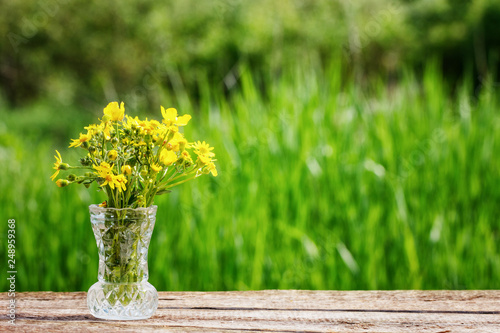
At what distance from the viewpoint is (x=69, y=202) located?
2215 millimetres

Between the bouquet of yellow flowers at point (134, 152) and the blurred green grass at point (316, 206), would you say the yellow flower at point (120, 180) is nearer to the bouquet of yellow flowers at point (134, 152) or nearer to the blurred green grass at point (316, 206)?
the bouquet of yellow flowers at point (134, 152)

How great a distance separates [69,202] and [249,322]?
4.93 ft

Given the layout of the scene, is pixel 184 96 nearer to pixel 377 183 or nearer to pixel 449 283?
pixel 377 183

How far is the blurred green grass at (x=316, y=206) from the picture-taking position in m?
1.93

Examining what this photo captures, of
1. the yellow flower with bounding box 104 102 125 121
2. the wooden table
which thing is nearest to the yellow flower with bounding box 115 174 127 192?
the yellow flower with bounding box 104 102 125 121

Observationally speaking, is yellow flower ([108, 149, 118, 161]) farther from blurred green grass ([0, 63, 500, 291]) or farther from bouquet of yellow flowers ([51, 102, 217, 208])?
blurred green grass ([0, 63, 500, 291])

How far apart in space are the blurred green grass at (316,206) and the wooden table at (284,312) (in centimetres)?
80

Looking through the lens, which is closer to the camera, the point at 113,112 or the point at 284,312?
the point at 113,112

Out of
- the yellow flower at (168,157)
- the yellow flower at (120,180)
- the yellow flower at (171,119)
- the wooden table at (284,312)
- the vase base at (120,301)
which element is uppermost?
the yellow flower at (171,119)

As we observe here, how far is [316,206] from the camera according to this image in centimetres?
210

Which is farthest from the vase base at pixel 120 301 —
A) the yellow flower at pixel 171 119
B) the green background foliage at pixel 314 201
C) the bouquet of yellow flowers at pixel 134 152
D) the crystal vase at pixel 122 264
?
the green background foliage at pixel 314 201

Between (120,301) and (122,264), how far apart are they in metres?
0.07

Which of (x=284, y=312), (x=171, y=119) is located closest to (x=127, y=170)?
(x=171, y=119)

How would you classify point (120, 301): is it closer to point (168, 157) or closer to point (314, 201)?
point (168, 157)
